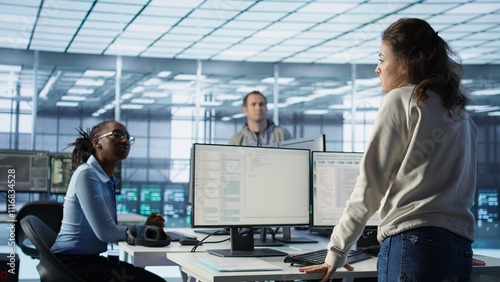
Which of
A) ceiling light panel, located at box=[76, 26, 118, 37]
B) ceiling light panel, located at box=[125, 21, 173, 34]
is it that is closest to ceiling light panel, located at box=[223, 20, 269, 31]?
ceiling light panel, located at box=[125, 21, 173, 34]

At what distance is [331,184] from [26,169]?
3696 mm

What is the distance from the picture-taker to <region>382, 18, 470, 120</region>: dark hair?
180 centimetres

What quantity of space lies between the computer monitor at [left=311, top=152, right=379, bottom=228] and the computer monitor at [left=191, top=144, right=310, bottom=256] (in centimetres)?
5

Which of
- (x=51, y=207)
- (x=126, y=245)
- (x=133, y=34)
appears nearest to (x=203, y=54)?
(x=133, y=34)

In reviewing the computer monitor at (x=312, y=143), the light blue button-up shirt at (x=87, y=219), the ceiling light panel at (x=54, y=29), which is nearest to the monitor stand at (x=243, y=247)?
the light blue button-up shirt at (x=87, y=219)

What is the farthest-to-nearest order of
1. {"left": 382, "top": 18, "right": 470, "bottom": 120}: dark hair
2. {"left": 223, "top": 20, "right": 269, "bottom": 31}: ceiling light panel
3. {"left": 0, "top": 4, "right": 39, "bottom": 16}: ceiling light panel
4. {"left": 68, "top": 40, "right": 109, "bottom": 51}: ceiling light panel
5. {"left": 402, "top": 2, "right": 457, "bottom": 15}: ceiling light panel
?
{"left": 68, "top": 40, "right": 109, "bottom": 51}: ceiling light panel, {"left": 223, "top": 20, "right": 269, "bottom": 31}: ceiling light panel, {"left": 0, "top": 4, "right": 39, "bottom": 16}: ceiling light panel, {"left": 402, "top": 2, "right": 457, "bottom": 15}: ceiling light panel, {"left": 382, "top": 18, "right": 470, "bottom": 120}: dark hair

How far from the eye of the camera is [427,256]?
168 centimetres

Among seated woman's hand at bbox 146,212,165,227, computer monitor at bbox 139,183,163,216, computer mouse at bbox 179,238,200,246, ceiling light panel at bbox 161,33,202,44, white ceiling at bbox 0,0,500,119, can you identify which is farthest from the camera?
computer monitor at bbox 139,183,163,216

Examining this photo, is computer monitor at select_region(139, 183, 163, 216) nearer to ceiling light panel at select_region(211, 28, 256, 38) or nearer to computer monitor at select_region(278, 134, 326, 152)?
ceiling light panel at select_region(211, 28, 256, 38)

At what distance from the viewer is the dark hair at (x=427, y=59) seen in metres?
1.80

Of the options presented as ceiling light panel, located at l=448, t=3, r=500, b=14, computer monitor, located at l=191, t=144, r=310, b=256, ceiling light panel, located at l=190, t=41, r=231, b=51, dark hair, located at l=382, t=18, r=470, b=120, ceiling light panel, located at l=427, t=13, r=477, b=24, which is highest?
ceiling light panel, located at l=448, t=3, r=500, b=14

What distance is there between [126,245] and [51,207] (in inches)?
79.9

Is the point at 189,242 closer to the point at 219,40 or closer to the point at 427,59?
the point at 427,59

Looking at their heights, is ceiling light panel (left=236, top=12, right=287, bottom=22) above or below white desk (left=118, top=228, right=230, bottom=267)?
above
